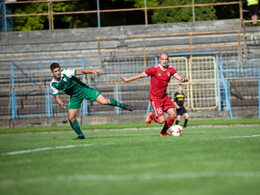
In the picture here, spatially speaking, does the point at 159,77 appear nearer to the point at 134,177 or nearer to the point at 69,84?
the point at 69,84

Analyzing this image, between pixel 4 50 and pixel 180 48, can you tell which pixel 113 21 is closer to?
pixel 4 50

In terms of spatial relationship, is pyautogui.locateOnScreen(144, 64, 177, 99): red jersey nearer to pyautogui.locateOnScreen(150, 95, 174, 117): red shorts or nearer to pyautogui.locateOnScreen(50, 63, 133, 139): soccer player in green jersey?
pyautogui.locateOnScreen(150, 95, 174, 117): red shorts

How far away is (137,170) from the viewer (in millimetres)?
5531

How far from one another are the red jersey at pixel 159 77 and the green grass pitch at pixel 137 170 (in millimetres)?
3896

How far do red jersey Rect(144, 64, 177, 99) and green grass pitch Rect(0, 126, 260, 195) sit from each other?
390 cm

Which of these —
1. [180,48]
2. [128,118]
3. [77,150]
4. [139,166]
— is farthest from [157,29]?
[139,166]

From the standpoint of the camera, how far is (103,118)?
21672 millimetres

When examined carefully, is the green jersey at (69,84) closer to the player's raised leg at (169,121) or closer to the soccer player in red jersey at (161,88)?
the soccer player in red jersey at (161,88)

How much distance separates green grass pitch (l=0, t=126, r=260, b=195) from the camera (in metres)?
4.52

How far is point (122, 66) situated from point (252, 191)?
69.0 ft

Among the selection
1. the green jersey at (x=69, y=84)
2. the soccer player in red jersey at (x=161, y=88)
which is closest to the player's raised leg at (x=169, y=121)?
the soccer player in red jersey at (x=161, y=88)

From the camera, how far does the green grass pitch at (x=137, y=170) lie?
14.8ft

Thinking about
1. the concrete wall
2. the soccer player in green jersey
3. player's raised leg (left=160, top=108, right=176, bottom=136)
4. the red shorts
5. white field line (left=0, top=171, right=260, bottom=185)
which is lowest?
white field line (left=0, top=171, right=260, bottom=185)

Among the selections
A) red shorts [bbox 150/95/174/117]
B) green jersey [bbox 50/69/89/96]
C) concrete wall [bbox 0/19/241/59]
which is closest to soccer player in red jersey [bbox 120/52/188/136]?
red shorts [bbox 150/95/174/117]
